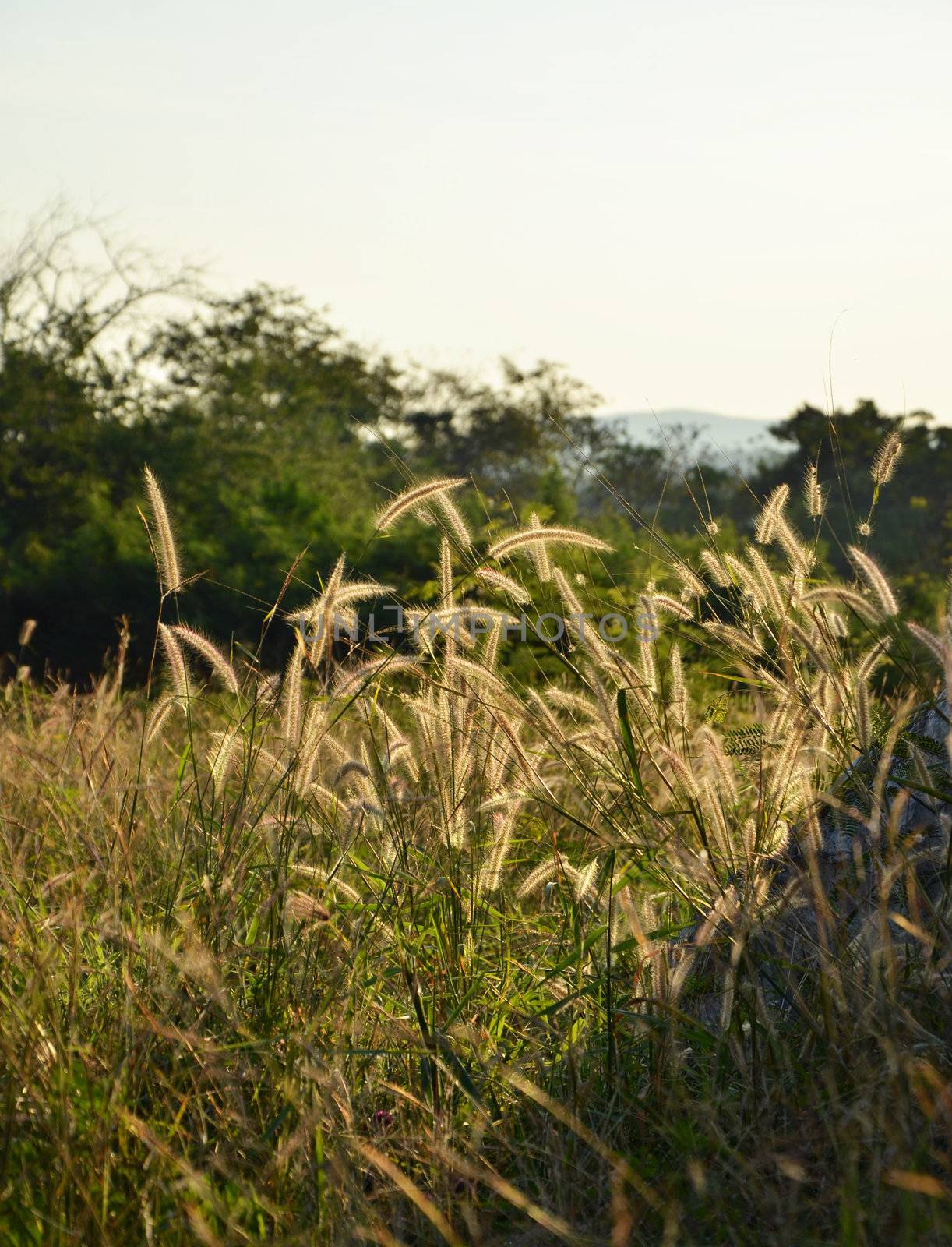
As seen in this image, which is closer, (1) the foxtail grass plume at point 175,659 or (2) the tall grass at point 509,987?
(2) the tall grass at point 509,987

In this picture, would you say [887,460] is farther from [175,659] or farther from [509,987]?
[175,659]

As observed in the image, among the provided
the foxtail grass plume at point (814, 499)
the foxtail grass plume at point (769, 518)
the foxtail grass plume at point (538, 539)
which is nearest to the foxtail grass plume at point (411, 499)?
the foxtail grass plume at point (538, 539)

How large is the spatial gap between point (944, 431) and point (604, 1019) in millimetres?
20917

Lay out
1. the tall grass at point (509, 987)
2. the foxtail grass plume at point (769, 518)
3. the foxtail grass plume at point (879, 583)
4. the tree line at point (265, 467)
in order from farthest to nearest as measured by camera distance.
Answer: the tree line at point (265, 467) → the foxtail grass plume at point (769, 518) → the foxtail grass plume at point (879, 583) → the tall grass at point (509, 987)

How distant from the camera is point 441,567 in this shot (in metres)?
2.49

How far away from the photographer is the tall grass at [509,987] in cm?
168

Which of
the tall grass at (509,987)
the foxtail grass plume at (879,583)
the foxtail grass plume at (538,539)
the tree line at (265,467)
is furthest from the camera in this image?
the tree line at (265,467)

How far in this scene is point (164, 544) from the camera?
2467 millimetres

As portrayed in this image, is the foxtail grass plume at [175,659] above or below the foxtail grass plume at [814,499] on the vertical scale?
below

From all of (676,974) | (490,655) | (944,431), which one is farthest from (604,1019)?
(944,431)

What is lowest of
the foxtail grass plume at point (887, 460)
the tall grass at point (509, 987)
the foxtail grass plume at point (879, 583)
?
the tall grass at point (509, 987)

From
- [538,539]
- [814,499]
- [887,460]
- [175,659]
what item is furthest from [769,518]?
[175,659]

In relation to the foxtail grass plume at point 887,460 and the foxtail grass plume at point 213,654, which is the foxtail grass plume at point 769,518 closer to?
the foxtail grass plume at point 887,460

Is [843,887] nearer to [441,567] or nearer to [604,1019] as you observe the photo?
[604,1019]
